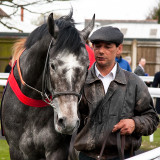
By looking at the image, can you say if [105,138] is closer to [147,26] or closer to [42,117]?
[42,117]

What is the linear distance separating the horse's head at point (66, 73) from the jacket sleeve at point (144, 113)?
49cm

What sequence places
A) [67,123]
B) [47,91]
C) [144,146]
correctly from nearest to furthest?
[67,123] < [47,91] < [144,146]

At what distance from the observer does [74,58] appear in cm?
321

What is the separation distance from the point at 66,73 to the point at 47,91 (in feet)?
1.67

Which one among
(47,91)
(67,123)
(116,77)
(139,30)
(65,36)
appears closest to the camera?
(67,123)

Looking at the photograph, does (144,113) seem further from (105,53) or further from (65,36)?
(65,36)

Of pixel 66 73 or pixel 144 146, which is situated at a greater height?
pixel 66 73

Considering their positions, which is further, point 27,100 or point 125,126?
point 27,100

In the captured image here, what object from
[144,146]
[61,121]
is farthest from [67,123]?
[144,146]

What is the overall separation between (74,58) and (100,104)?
444mm

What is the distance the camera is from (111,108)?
319 centimetres

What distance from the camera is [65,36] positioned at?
3.36 m

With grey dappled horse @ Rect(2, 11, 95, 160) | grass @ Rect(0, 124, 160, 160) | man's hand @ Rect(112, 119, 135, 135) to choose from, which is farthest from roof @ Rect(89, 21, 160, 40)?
man's hand @ Rect(112, 119, 135, 135)

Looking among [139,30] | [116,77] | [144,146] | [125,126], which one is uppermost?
[116,77]
